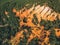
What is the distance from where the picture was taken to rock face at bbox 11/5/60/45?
381 cm

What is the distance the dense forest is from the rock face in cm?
1

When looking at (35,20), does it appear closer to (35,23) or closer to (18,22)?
(35,23)

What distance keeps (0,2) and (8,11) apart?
0.27 m

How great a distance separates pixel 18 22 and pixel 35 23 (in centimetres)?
25

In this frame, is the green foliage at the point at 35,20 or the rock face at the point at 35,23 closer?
the rock face at the point at 35,23

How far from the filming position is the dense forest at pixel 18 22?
3.82 m

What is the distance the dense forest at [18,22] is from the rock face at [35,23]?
0.05 ft

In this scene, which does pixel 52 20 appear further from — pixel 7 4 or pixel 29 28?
pixel 7 4

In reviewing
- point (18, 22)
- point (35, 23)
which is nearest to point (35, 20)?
point (35, 23)

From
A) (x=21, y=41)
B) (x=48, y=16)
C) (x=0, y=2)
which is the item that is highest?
(x=0, y=2)

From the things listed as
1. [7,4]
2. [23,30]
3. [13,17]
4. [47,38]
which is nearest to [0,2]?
[7,4]

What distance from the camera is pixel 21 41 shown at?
382 centimetres

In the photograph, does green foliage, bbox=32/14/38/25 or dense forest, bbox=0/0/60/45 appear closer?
dense forest, bbox=0/0/60/45

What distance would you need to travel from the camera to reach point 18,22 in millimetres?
3994
